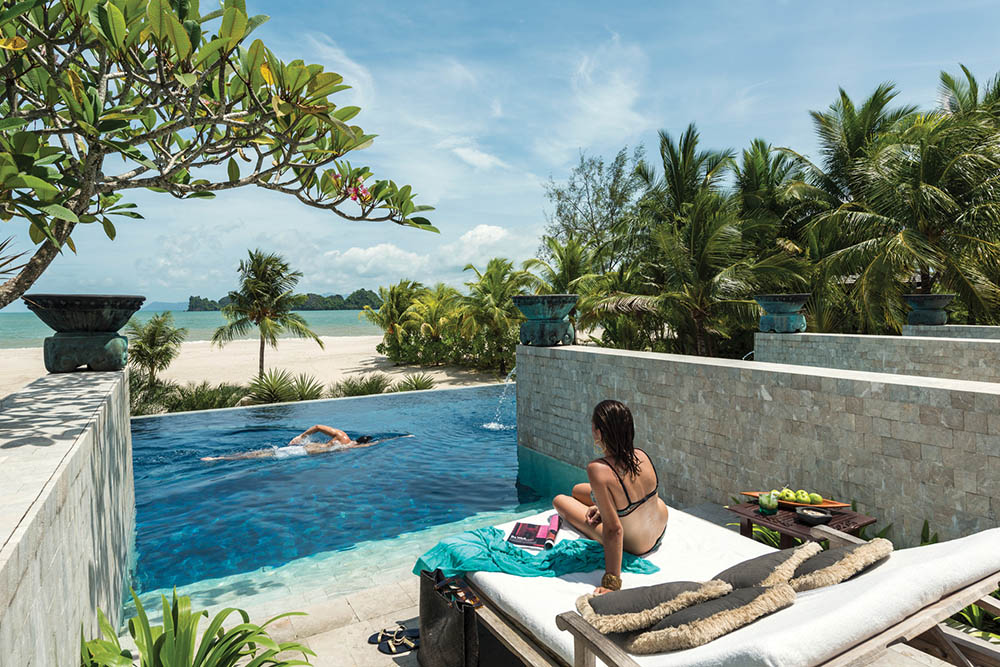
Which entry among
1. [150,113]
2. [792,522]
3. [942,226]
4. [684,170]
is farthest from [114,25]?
[684,170]

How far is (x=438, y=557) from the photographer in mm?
3549

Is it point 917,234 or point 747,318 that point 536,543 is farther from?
point 917,234

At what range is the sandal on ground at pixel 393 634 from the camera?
3539 millimetres

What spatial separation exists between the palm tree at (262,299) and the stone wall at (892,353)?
13.6m

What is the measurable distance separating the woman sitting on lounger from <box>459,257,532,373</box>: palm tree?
15.5m

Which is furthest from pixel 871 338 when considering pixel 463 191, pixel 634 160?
pixel 634 160

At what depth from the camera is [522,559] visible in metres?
3.45

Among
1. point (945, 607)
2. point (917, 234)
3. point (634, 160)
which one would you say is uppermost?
point (634, 160)

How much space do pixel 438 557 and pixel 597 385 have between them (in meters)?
4.63

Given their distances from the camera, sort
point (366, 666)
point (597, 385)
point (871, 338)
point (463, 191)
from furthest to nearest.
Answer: point (463, 191) → point (871, 338) → point (597, 385) → point (366, 666)

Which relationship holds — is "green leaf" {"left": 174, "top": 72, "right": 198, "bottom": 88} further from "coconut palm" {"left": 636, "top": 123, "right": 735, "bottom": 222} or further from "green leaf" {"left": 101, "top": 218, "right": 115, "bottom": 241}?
"coconut palm" {"left": 636, "top": 123, "right": 735, "bottom": 222}

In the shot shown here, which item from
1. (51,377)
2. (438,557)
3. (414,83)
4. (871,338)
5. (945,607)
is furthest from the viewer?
(414,83)

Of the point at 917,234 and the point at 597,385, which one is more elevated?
the point at 917,234

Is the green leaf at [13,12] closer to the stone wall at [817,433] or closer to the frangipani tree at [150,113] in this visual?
the frangipani tree at [150,113]
